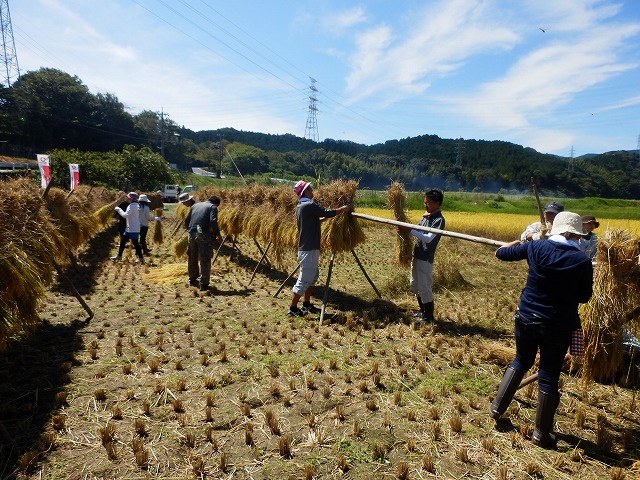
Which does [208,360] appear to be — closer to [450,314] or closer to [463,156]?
[450,314]

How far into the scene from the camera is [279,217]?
8930mm

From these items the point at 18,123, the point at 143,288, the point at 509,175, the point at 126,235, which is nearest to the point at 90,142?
the point at 18,123

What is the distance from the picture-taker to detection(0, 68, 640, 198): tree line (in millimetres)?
38391

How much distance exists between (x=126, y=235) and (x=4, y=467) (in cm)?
888

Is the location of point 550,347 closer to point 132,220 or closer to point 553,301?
point 553,301

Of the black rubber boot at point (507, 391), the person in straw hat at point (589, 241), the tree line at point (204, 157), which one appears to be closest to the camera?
the black rubber boot at point (507, 391)

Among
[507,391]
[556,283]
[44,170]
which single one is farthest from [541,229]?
[44,170]

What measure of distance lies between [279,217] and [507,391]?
637 cm

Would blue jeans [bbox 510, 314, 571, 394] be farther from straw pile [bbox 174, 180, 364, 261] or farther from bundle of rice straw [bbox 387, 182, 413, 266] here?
straw pile [bbox 174, 180, 364, 261]

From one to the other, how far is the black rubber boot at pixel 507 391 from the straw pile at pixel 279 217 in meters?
4.07

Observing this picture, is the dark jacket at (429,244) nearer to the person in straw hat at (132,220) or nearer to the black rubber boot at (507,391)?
the black rubber boot at (507,391)

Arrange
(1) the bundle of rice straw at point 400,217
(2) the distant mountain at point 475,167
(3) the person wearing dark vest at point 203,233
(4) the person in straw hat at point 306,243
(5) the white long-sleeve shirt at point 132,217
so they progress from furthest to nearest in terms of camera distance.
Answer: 1. (2) the distant mountain at point 475,167
2. (5) the white long-sleeve shirt at point 132,217
3. (3) the person wearing dark vest at point 203,233
4. (1) the bundle of rice straw at point 400,217
5. (4) the person in straw hat at point 306,243

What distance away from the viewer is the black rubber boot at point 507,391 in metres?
3.45

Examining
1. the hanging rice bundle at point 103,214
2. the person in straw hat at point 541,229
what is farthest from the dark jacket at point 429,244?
the hanging rice bundle at point 103,214
